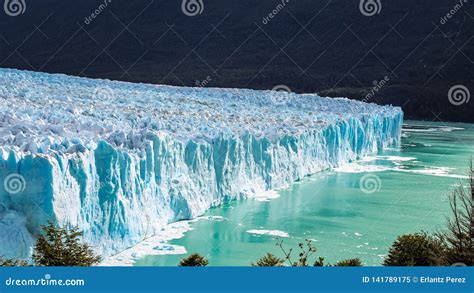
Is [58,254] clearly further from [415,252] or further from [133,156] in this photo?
[415,252]

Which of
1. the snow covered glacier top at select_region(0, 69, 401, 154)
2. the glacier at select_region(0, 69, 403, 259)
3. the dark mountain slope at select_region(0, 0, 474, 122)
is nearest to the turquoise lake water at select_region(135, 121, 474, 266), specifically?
the glacier at select_region(0, 69, 403, 259)

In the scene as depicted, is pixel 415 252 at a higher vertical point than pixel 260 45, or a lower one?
lower

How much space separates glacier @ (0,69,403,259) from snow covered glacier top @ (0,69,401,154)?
0.09 feet

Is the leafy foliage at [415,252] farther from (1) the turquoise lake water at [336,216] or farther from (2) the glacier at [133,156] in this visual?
(2) the glacier at [133,156]

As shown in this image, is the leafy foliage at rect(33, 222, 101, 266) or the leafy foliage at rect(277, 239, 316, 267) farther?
the leafy foliage at rect(277, 239, 316, 267)

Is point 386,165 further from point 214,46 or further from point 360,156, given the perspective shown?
point 214,46

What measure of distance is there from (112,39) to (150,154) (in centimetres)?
5510

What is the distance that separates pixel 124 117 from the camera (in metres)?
12.4

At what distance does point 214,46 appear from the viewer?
60.3 metres

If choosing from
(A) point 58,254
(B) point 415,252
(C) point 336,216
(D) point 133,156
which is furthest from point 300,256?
(C) point 336,216

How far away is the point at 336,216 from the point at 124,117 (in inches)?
171

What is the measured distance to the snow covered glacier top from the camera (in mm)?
9008

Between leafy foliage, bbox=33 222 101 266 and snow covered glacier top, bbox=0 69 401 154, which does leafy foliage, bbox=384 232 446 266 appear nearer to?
leafy foliage, bbox=33 222 101 266

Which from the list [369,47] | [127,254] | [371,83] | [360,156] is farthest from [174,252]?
[369,47]
